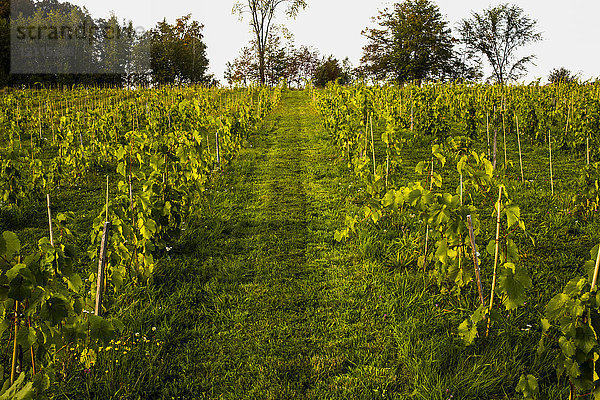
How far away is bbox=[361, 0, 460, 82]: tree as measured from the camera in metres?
Answer: 34.6

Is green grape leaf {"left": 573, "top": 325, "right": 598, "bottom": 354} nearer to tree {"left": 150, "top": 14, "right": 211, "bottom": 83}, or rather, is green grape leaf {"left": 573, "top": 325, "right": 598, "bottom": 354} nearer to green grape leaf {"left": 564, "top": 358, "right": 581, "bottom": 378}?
green grape leaf {"left": 564, "top": 358, "right": 581, "bottom": 378}

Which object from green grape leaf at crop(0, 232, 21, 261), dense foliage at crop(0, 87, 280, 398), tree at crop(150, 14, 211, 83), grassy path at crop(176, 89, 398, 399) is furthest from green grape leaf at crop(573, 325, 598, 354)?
tree at crop(150, 14, 211, 83)

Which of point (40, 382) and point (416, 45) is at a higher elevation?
point (416, 45)

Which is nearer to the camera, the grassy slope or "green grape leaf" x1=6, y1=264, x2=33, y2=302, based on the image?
"green grape leaf" x1=6, y1=264, x2=33, y2=302

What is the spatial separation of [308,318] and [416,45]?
3546 centimetres

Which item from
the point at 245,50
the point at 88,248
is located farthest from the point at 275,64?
the point at 88,248

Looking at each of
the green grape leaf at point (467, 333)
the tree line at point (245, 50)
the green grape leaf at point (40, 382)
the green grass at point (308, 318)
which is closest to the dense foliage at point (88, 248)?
the green grape leaf at point (40, 382)

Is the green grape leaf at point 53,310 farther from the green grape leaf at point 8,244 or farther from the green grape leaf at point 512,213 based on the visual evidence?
the green grape leaf at point 512,213

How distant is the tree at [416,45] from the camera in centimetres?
3459

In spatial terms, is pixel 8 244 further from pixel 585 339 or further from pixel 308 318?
pixel 585 339

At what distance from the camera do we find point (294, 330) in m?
3.24

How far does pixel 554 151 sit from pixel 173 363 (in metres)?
8.79

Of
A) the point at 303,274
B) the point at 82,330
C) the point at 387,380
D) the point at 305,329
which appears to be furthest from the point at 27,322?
the point at 303,274

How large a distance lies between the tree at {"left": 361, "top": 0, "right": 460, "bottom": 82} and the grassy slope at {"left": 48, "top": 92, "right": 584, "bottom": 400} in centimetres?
3217
